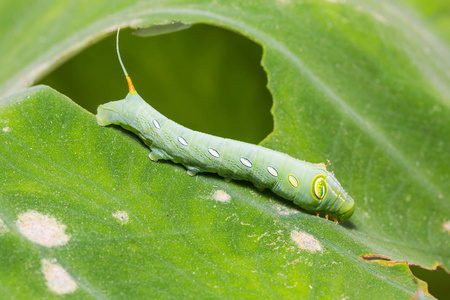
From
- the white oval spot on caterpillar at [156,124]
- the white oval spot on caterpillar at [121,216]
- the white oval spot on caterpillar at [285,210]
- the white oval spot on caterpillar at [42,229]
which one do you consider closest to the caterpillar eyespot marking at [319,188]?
the white oval spot on caterpillar at [285,210]

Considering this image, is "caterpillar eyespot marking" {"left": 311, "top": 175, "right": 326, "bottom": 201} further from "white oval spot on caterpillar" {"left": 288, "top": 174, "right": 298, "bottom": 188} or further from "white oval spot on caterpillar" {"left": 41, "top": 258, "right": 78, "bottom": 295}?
"white oval spot on caterpillar" {"left": 41, "top": 258, "right": 78, "bottom": 295}

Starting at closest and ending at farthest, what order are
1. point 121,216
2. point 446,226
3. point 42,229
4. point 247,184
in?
point 42,229 → point 121,216 → point 247,184 → point 446,226

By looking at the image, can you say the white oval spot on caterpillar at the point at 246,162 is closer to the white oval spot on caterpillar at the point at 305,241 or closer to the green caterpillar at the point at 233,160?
the green caterpillar at the point at 233,160

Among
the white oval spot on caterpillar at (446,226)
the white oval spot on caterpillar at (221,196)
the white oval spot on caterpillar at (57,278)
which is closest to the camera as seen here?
the white oval spot on caterpillar at (57,278)

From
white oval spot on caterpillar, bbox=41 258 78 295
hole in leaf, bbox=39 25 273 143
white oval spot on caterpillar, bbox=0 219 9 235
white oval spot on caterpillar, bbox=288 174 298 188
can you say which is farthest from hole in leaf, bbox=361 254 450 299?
white oval spot on caterpillar, bbox=0 219 9 235

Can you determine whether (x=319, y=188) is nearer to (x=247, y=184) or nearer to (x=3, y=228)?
(x=247, y=184)

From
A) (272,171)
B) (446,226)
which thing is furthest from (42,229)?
(446,226)
